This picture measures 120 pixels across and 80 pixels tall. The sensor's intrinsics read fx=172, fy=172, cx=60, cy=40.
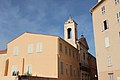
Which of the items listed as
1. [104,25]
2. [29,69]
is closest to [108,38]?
[104,25]

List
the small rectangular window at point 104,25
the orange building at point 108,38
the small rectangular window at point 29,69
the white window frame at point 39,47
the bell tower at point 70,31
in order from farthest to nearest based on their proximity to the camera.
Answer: the bell tower at point 70,31 → the white window frame at point 39,47 → the small rectangular window at point 29,69 → the small rectangular window at point 104,25 → the orange building at point 108,38

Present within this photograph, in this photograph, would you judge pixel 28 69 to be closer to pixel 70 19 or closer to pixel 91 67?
pixel 70 19

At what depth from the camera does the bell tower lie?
44156mm

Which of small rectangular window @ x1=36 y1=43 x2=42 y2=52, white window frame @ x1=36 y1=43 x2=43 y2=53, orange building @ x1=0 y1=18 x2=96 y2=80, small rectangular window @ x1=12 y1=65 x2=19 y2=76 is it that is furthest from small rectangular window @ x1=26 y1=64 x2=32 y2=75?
small rectangular window @ x1=36 y1=43 x2=42 y2=52

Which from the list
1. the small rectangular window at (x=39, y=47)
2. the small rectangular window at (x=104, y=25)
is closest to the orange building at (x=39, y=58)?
the small rectangular window at (x=39, y=47)

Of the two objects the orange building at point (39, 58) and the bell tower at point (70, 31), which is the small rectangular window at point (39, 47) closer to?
the orange building at point (39, 58)

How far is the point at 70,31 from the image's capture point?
46.2 m

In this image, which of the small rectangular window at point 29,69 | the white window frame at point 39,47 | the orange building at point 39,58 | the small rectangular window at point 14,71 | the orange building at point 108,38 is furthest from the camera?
the small rectangular window at point 14,71

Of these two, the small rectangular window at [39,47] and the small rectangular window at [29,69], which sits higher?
the small rectangular window at [39,47]

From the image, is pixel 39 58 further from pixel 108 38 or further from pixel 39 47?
pixel 108 38

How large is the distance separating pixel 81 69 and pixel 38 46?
52.8 ft

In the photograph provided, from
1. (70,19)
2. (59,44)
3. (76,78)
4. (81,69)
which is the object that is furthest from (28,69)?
(70,19)

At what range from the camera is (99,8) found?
1205 inches

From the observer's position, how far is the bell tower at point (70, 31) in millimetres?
44156
